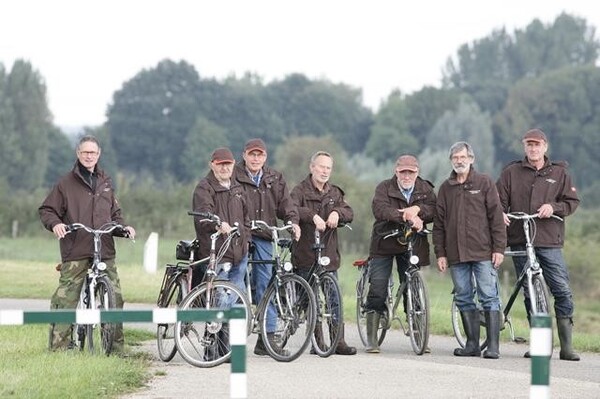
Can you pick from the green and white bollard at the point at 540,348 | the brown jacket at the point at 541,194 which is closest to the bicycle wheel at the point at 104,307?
the brown jacket at the point at 541,194

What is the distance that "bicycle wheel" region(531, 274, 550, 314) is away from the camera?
15.3 metres

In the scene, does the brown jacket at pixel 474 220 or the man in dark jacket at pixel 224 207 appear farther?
the brown jacket at pixel 474 220

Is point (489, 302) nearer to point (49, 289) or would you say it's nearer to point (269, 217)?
point (269, 217)

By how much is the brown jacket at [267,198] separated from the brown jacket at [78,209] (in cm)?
140

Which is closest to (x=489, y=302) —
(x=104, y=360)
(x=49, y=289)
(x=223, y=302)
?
(x=223, y=302)

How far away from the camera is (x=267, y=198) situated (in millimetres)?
15328

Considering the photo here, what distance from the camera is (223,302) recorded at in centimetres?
1385

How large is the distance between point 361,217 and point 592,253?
10053 millimetres

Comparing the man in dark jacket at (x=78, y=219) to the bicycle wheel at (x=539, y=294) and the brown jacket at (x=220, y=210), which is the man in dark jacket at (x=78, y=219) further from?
the bicycle wheel at (x=539, y=294)

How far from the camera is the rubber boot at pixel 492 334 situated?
50.2ft

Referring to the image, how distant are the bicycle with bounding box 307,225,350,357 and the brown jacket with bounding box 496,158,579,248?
6.39 ft

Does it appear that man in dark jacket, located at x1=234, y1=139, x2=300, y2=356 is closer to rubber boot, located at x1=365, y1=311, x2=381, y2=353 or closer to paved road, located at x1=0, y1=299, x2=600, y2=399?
paved road, located at x1=0, y1=299, x2=600, y2=399

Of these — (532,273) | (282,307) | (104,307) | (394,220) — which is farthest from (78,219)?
(532,273)

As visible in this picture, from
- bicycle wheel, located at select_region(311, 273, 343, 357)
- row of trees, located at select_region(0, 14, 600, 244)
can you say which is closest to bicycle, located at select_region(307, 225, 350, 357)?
bicycle wheel, located at select_region(311, 273, 343, 357)
